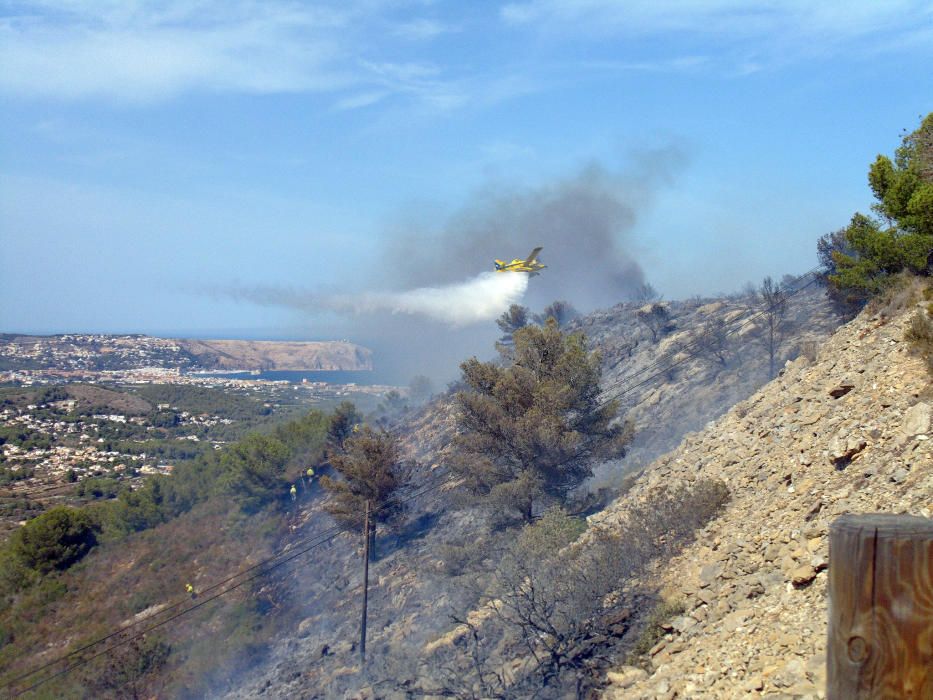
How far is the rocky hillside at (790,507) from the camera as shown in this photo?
8.73 metres

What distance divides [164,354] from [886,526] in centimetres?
15000

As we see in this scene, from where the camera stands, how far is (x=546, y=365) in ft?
Answer: 89.5

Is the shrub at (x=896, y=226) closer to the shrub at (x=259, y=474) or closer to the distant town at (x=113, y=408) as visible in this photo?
the shrub at (x=259, y=474)

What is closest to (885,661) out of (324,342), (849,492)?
(849,492)

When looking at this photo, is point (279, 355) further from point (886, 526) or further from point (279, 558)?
point (886, 526)

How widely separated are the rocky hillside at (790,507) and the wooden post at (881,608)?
6.19m

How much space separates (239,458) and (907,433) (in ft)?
123

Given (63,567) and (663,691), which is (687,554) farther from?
(63,567)

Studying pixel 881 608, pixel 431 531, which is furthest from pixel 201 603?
pixel 881 608

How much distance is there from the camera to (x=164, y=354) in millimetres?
140875

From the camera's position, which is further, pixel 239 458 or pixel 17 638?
pixel 239 458

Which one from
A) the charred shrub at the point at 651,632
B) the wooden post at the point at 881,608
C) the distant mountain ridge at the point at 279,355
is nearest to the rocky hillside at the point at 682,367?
the charred shrub at the point at 651,632

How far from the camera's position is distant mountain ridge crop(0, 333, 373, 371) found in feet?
400

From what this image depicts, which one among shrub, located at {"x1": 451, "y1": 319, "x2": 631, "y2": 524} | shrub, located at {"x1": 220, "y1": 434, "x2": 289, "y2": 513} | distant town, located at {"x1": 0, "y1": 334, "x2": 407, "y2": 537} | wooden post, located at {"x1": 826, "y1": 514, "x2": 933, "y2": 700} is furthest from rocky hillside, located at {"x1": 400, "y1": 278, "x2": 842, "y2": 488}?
wooden post, located at {"x1": 826, "y1": 514, "x2": 933, "y2": 700}
